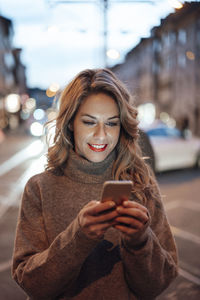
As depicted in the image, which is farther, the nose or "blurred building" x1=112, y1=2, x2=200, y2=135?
"blurred building" x1=112, y1=2, x2=200, y2=135

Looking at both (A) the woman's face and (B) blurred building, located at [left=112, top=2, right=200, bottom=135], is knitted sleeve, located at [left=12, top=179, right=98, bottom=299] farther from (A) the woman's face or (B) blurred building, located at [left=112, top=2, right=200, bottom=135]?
(B) blurred building, located at [left=112, top=2, right=200, bottom=135]

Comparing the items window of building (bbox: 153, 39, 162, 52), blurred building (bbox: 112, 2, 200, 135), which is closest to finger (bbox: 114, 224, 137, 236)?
blurred building (bbox: 112, 2, 200, 135)

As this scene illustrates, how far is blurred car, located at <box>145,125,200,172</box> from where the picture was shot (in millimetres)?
9938

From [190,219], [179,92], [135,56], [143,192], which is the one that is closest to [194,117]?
[179,92]

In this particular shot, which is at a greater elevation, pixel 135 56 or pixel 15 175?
pixel 135 56

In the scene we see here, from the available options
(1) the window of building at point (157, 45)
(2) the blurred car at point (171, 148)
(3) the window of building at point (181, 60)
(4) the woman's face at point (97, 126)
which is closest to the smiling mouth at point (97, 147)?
(4) the woman's face at point (97, 126)

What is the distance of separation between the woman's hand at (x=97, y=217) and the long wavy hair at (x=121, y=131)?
0.41 meters

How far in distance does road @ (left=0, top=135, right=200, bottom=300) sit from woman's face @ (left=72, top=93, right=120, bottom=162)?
46cm

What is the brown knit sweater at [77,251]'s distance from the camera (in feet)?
4.05

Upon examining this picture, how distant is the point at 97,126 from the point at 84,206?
1.23 feet

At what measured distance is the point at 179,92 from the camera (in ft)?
118

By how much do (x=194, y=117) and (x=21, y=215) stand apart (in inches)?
1298

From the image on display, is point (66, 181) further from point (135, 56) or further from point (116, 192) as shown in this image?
point (135, 56)

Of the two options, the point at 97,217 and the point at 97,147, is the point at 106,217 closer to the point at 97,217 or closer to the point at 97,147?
the point at 97,217
